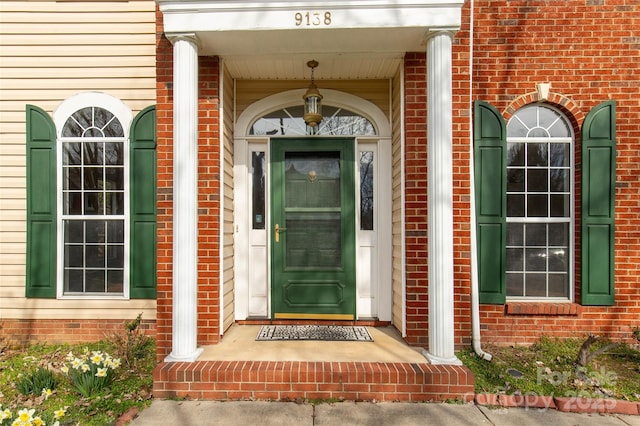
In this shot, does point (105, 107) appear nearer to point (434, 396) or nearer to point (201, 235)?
point (201, 235)

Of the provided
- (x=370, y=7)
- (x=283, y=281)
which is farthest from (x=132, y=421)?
(x=370, y=7)

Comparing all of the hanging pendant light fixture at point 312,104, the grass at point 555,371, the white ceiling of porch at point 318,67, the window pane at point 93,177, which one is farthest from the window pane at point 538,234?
the window pane at point 93,177

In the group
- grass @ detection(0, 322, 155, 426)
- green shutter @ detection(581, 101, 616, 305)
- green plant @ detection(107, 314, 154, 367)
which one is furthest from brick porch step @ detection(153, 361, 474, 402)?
green shutter @ detection(581, 101, 616, 305)

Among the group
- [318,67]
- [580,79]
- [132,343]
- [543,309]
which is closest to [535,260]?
[543,309]

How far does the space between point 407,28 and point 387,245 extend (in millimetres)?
2199

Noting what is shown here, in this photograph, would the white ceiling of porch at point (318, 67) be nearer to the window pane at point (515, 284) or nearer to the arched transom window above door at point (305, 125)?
the arched transom window above door at point (305, 125)

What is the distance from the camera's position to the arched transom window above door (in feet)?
13.5

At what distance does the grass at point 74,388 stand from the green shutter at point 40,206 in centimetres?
67

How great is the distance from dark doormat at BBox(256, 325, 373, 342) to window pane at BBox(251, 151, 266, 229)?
1.17 meters

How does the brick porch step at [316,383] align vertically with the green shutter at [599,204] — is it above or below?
below

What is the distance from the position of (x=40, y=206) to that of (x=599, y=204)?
6138mm

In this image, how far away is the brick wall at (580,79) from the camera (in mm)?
3775

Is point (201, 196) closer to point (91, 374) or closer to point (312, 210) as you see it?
point (312, 210)

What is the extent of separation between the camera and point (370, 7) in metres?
2.94
